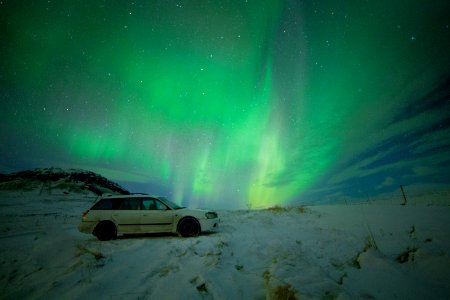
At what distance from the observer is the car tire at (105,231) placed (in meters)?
8.68

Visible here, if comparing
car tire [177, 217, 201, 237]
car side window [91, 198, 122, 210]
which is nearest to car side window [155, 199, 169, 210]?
car tire [177, 217, 201, 237]

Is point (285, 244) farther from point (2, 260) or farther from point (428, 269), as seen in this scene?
point (2, 260)

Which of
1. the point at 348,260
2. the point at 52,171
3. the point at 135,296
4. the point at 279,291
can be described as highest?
the point at 52,171

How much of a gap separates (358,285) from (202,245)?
3.83 metres

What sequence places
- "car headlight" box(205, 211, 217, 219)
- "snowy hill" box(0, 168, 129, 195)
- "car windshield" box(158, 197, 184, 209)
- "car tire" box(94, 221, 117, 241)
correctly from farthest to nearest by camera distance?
"snowy hill" box(0, 168, 129, 195)
"car windshield" box(158, 197, 184, 209)
"car headlight" box(205, 211, 217, 219)
"car tire" box(94, 221, 117, 241)

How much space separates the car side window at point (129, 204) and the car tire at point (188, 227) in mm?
1962

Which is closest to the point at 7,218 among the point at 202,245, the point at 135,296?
the point at 202,245

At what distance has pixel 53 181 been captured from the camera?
104ft

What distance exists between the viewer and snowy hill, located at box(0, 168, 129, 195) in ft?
88.9

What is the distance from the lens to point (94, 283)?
3.72 meters

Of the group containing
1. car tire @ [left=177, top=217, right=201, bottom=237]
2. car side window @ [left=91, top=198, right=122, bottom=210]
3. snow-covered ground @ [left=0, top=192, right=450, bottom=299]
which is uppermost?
car side window @ [left=91, top=198, right=122, bottom=210]

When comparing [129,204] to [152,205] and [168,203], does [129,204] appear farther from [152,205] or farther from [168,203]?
[168,203]

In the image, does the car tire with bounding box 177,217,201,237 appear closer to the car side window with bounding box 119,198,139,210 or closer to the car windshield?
the car windshield

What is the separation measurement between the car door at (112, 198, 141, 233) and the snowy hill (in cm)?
2213
